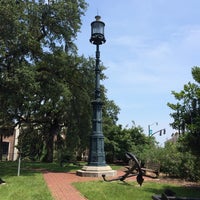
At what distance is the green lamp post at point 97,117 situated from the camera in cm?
1637

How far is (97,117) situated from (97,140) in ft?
4.42

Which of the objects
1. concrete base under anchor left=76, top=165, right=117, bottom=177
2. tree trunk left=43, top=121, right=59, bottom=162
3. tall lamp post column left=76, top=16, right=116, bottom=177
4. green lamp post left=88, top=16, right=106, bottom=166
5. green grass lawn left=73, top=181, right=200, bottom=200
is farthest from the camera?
tree trunk left=43, top=121, right=59, bottom=162

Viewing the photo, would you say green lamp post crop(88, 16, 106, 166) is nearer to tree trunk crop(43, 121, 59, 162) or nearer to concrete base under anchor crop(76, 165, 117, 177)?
concrete base under anchor crop(76, 165, 117, 177)

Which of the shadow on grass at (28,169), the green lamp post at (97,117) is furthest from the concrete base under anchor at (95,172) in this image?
the shadow on grass at (28,169)

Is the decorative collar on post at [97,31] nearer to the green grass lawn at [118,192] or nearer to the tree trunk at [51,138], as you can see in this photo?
the green grass lawn at [118,192]

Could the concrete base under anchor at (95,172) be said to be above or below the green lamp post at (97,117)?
below

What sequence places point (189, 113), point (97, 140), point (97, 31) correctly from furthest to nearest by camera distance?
1. point (97, 31)
2. point (97, 140)
3. point (189, 113)

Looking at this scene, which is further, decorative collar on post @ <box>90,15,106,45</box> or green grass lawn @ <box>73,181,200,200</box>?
decorative collar on post @ <box>90,15,106,45</box>

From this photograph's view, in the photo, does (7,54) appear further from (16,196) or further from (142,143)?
(142,143)

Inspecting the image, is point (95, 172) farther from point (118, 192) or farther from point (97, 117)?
point (118, 192)

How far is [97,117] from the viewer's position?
17.0m

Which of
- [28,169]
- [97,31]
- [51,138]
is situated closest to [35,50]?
[97,31]

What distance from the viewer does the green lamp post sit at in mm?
16372

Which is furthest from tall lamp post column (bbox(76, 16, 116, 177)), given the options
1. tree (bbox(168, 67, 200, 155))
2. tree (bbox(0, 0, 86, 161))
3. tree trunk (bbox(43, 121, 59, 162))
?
tree trunk (bbox(43, 121, 59, 162))
